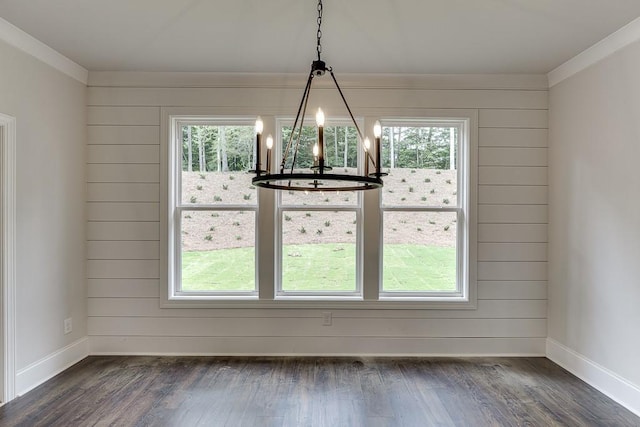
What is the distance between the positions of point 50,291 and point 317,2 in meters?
3.03

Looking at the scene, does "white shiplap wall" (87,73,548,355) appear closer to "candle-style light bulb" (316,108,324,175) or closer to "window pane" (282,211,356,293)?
"window pane" (282,211,356,293)

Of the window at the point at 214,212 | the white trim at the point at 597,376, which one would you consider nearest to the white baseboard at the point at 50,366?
the window at the point at 214,212

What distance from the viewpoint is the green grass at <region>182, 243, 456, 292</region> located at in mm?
3613

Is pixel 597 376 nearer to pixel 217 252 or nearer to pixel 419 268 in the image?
pixel 419 268

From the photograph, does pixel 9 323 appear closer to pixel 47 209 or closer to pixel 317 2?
pixel 47 209

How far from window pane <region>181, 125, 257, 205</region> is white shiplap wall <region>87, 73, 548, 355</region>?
9.7 inches

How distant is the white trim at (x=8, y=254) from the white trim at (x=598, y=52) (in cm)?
438

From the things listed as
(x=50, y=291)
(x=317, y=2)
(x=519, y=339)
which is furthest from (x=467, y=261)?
(x=50, y=291)

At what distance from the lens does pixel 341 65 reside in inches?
129

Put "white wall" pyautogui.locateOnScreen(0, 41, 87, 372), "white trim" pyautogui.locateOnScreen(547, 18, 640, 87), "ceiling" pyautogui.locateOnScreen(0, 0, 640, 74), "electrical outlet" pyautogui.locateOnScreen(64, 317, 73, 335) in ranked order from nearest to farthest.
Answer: "ceiling" pyautogui.locateOnScreen(0, 0, 640, 74) < "white trim" pyautogui.locateOnScreen(547, 18, 640, 87) < "white wall" pyautogui.locateOnScreen(0, 41, 87, 372) < "electrical outlet" pyautogui.locateOnScreen(64, 317, 73, 335)

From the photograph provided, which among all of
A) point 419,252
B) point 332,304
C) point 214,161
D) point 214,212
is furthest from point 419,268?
point 214,161

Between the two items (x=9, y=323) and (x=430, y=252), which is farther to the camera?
(x=430, y=252)

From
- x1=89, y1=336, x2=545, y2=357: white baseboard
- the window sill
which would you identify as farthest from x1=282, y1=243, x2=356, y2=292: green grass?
x1=89, y1=336, x2=545, y2=357: white baseboard

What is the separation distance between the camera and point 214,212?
362cm
